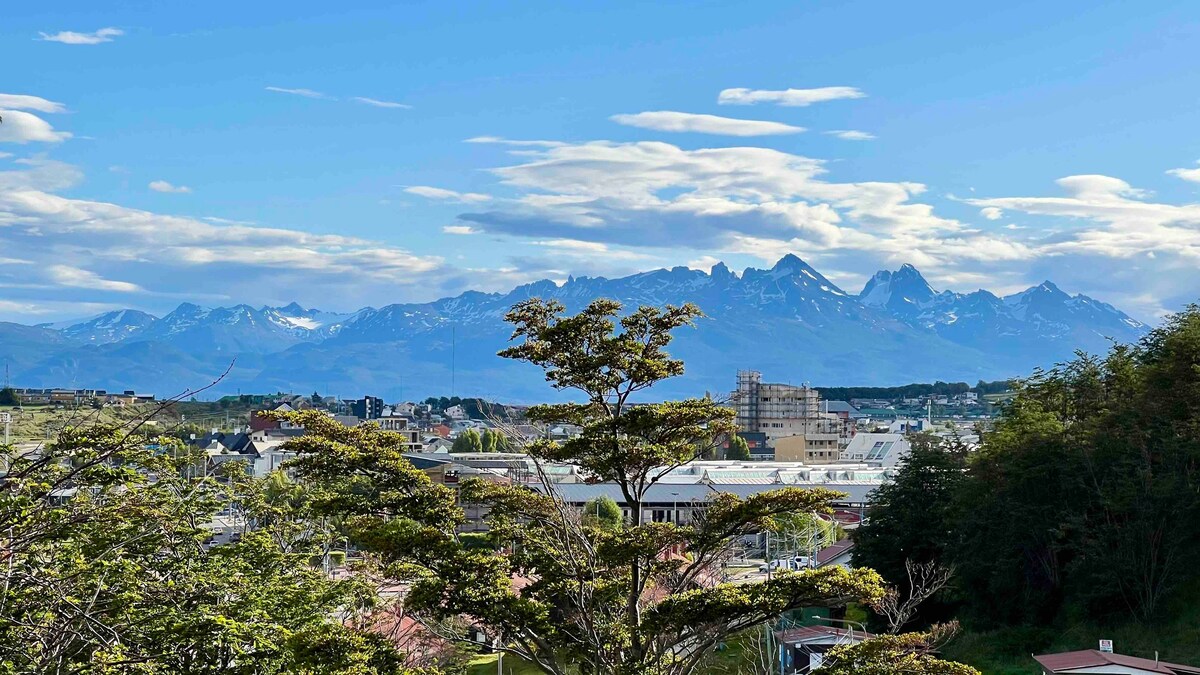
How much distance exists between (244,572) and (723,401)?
26.1 feet

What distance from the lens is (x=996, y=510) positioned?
37594 mm

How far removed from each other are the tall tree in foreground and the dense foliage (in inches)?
819

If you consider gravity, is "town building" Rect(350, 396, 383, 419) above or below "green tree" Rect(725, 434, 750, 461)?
above

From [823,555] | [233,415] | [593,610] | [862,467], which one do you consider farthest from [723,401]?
[233,415]

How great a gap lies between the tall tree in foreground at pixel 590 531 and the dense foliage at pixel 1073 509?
68.2ft

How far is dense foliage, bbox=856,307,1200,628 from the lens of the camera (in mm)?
34688

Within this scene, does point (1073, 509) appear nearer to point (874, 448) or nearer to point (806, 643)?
point (806, 643)

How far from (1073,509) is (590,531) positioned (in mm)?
23424

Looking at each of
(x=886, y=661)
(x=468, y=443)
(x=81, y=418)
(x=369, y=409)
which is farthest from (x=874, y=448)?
(x=81, y=418)

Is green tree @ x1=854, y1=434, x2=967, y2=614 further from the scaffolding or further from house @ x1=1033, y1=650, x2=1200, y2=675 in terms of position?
the scaffolding

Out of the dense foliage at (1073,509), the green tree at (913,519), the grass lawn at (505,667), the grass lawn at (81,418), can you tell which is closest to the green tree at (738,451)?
the green tree at (913,519)

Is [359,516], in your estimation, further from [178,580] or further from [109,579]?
[109,579]

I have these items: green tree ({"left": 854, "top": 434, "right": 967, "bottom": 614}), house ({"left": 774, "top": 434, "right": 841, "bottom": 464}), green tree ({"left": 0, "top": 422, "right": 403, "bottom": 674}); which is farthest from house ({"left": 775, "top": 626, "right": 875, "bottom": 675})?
house ({"left": 774, "top": 434, "right": 841, "bottom": 464})

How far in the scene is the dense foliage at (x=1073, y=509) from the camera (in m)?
34.7
